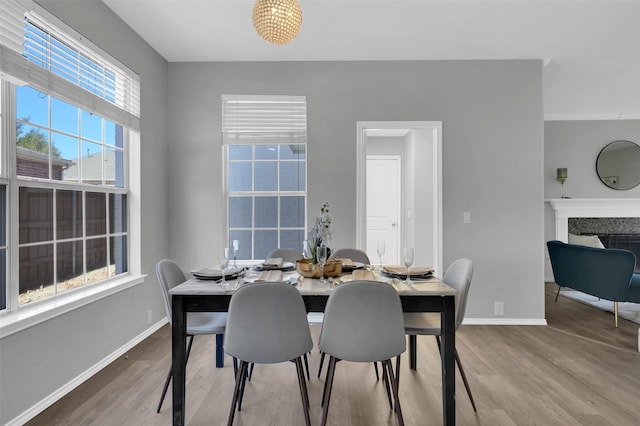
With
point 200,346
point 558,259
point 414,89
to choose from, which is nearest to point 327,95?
point 414,89

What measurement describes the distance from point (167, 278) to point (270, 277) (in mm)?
656

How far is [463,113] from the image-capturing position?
362cm

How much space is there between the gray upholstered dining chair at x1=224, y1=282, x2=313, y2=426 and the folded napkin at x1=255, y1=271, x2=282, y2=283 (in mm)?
260

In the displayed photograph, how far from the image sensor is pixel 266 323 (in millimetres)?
1625

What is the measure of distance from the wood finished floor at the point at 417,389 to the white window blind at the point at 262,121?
6.98ft

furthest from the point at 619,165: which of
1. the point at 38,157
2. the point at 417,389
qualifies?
the point at 38,157

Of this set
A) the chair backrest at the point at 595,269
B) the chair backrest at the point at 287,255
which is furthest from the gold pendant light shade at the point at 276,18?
the chair backrest at the point at 595,269

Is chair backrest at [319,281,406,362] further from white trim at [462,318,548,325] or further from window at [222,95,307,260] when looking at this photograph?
white trim at [462,318,548,325]

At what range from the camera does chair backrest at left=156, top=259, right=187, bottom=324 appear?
2002mm

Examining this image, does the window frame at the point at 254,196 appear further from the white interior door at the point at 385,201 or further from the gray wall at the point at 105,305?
the white interior door at the point at 385,201

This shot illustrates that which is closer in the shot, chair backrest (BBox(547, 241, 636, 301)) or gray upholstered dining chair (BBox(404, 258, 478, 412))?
gray upholstered dining chair (BBox(404, 258, 478, 412))

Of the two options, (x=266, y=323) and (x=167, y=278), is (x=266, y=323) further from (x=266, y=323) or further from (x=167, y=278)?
(x=167, y=278)

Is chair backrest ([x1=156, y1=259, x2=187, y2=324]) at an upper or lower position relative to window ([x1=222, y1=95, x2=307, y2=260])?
lower

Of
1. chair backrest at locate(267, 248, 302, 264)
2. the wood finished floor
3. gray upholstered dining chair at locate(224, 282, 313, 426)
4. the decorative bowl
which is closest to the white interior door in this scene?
the wood finished floor
